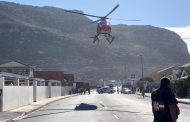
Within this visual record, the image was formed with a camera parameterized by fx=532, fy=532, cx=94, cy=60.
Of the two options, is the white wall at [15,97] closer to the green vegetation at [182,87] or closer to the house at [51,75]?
the green vegetation at [182,87]

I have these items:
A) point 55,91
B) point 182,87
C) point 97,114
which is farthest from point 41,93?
point 97,114

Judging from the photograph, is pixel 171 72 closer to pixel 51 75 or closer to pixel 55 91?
pixel 51 75

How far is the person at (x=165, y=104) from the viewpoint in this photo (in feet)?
38.6

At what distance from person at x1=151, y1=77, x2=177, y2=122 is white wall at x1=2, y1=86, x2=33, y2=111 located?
21900 millimetres

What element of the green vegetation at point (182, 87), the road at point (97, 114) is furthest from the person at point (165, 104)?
the green vegetation at point (182, 87)

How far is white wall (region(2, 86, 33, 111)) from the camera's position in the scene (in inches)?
1321

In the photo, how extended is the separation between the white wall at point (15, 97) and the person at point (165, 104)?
71.8 ft

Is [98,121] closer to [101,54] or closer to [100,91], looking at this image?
[100,91]

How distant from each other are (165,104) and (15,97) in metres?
26.7

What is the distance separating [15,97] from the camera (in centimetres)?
3756

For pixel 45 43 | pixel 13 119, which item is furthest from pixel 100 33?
pixel 45 43

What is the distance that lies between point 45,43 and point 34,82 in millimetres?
144149

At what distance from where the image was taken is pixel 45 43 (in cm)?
19438

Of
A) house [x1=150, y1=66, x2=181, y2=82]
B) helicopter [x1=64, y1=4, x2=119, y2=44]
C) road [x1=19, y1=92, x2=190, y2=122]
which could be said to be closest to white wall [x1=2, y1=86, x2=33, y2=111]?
road [x1=19, y1=92, x2=190, y2=122]
